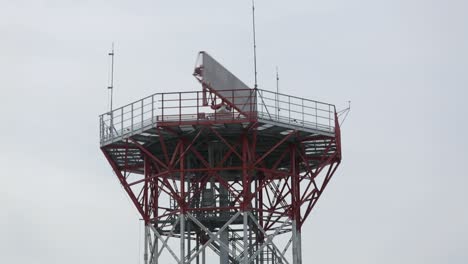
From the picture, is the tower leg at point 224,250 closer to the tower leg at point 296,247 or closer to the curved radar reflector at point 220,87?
the tower leg at point 296,247

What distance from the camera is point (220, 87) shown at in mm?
77938

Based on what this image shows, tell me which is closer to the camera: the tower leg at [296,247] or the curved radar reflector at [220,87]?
the curved radar reflector at [220,87]

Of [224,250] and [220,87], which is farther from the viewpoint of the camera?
[224,250]

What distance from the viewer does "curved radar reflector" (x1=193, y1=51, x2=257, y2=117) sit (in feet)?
250

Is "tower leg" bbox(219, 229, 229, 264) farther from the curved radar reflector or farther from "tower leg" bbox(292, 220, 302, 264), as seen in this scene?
the curved radar reflector

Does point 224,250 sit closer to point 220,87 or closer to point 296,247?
point 296,247

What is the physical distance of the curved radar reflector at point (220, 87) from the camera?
250ft

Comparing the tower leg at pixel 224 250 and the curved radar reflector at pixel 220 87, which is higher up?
the curved radar reflector at pixel 220 87

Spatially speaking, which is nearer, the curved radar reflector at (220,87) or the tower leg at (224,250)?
the curved radar reflector at (220,87)

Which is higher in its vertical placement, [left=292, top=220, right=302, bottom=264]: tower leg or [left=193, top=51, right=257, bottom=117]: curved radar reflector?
[left=193, top=51, right=257, bottom=117]: curved radar reflector

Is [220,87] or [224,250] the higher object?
[220,87]

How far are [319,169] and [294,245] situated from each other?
4849 millimetres

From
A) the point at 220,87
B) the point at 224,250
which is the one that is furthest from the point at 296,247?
the point at 220,87

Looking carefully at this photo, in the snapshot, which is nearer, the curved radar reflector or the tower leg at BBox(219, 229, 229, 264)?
the curved radar reflector
